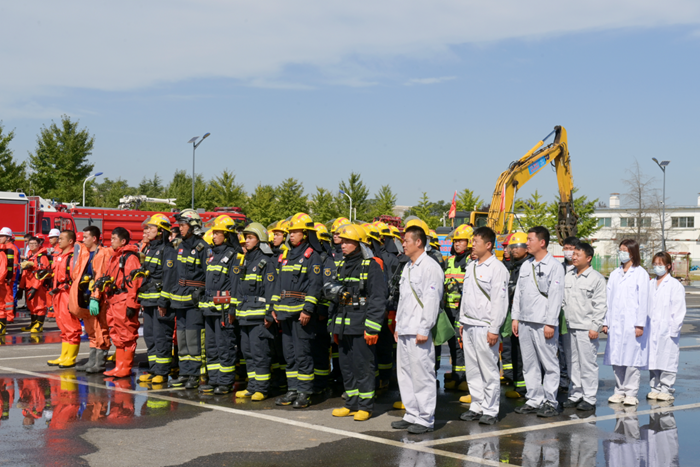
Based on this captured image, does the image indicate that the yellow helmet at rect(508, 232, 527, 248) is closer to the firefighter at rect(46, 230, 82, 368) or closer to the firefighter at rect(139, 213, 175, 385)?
the firefighter at rect(139, 213, 175, 385)

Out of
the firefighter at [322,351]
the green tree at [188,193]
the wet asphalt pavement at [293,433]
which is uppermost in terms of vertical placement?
the green tree at [188,193]

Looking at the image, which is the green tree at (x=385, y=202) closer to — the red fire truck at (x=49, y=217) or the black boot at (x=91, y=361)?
the red fire truck at (x=49, y=217)

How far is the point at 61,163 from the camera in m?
45.9

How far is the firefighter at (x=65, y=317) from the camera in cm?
1057

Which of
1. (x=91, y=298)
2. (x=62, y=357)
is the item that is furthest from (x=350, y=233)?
(x=62, y=357)

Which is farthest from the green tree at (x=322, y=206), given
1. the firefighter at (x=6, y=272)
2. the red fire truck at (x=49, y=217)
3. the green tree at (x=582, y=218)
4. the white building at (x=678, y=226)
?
the firefighter at (x=6, y=272)

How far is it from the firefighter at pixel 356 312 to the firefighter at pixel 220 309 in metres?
1.68

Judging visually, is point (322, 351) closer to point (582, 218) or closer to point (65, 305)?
point (65, 305)

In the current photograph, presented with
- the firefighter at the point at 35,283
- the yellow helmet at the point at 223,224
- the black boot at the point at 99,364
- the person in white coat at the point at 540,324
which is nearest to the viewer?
the person in white coat at the point at 540,324

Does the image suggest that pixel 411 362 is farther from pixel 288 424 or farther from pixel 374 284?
pixel 288 424

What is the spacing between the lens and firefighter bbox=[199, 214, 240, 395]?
8664mm

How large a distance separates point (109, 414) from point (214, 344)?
1.64m

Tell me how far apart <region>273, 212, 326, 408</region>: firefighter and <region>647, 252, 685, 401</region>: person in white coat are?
438 centimetres

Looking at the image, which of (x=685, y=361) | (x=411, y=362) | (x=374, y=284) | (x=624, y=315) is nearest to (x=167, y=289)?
(x=374, y=284)
